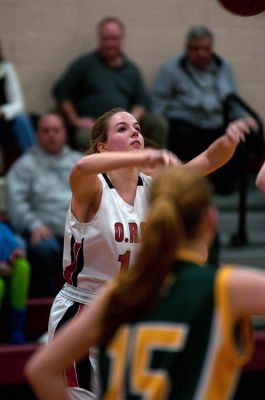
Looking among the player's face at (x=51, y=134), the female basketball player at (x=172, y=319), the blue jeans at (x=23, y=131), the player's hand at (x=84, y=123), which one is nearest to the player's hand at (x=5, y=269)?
the player's face at (x=51, y=134)

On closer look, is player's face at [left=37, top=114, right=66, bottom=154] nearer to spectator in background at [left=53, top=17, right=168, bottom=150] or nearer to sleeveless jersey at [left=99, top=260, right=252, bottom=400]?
spectator in background at [left=53, top=17, right=168, bottom=150]

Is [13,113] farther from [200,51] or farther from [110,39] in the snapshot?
[200,51]

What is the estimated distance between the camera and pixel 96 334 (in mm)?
2656

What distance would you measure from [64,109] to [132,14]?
1.18m

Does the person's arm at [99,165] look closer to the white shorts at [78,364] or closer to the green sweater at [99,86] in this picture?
the white shorts at [78,364]

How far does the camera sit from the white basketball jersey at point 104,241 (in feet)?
14.3

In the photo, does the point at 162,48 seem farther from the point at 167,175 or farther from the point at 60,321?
the point at 167,175

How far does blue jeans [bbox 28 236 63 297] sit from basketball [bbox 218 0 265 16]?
2441 mm

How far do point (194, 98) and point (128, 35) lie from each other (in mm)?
960

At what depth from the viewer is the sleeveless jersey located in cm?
262

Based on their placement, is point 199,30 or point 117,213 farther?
point 199,30

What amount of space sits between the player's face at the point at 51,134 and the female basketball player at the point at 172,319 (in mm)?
4555

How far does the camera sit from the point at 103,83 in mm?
8070

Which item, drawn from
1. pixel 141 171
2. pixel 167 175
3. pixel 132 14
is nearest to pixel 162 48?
pixel 132 14
